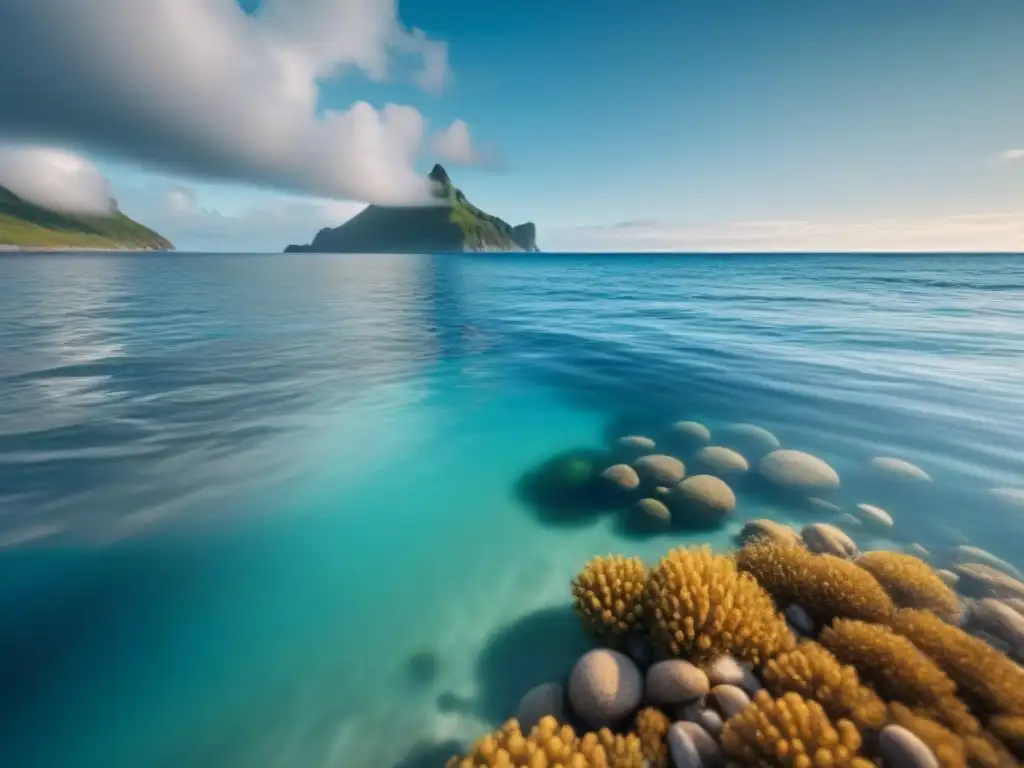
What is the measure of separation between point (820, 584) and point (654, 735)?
3.22 meters

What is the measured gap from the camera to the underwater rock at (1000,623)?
17.4 feet

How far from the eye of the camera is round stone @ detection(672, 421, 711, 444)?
1237 cm

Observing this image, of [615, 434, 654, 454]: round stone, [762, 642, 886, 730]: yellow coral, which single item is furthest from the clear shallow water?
Result: [762, 642, 886, 730]: yellow coral

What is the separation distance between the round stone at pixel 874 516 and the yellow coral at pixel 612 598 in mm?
5920

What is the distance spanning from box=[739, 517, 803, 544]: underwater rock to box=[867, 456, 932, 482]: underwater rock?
156 inches

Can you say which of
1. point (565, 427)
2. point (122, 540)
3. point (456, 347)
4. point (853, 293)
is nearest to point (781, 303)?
point (853, 293)

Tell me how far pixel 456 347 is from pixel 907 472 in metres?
19.4

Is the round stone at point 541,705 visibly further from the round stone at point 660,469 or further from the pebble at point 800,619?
the round stone at point 660,469

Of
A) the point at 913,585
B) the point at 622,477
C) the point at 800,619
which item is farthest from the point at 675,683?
the point at 622,477

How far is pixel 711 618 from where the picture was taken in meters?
4.99

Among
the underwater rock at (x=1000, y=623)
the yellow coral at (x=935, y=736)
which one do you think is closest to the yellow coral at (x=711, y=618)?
the yellow coral at (x=935, y=736)

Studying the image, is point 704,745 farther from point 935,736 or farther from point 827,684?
point 935,736

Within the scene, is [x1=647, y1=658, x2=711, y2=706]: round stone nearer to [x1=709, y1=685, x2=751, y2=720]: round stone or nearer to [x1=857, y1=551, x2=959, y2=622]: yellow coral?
[x1=709, y1=685, x2=751, y2=720]: round stone

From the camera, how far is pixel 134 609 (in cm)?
659
